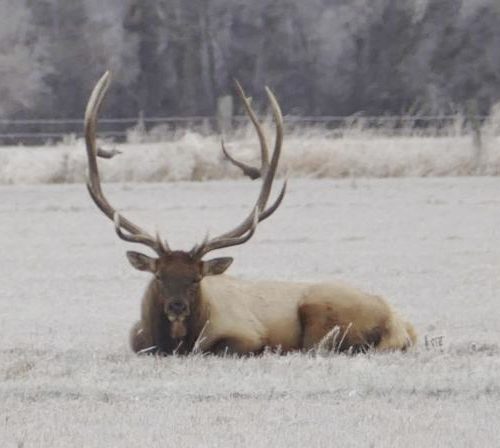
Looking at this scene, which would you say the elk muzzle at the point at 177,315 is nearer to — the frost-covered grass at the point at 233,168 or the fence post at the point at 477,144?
the frost-covered grass at the point at 233,168

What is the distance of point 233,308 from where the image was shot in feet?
33.9

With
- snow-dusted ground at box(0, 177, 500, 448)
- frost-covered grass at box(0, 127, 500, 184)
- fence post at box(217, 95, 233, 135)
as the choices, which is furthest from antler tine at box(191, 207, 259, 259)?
fence post at box(217, 95, 233, 135)

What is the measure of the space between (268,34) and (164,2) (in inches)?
106

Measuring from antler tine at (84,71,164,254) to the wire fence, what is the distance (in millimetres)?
20499

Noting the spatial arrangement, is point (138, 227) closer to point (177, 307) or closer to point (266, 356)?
point (177, 307)

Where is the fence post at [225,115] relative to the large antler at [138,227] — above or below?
below

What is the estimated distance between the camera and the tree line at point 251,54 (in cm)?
Result: 4178

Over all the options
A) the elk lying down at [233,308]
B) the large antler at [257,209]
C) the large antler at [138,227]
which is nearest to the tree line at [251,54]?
the large antler at [257,209]

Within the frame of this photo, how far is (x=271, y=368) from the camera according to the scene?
929cm

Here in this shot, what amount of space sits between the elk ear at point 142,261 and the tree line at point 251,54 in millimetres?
31086

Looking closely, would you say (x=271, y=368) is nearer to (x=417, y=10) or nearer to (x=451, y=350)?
(x=451, y=350)

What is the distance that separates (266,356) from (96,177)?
1.68 metres

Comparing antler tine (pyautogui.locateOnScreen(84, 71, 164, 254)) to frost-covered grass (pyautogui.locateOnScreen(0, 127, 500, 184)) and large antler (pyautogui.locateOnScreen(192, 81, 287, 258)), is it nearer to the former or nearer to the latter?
large antler (pyautogui.locateOnScreen(192, 81, 287, 258))

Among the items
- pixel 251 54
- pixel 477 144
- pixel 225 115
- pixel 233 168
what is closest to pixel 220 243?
pixel 233 168
